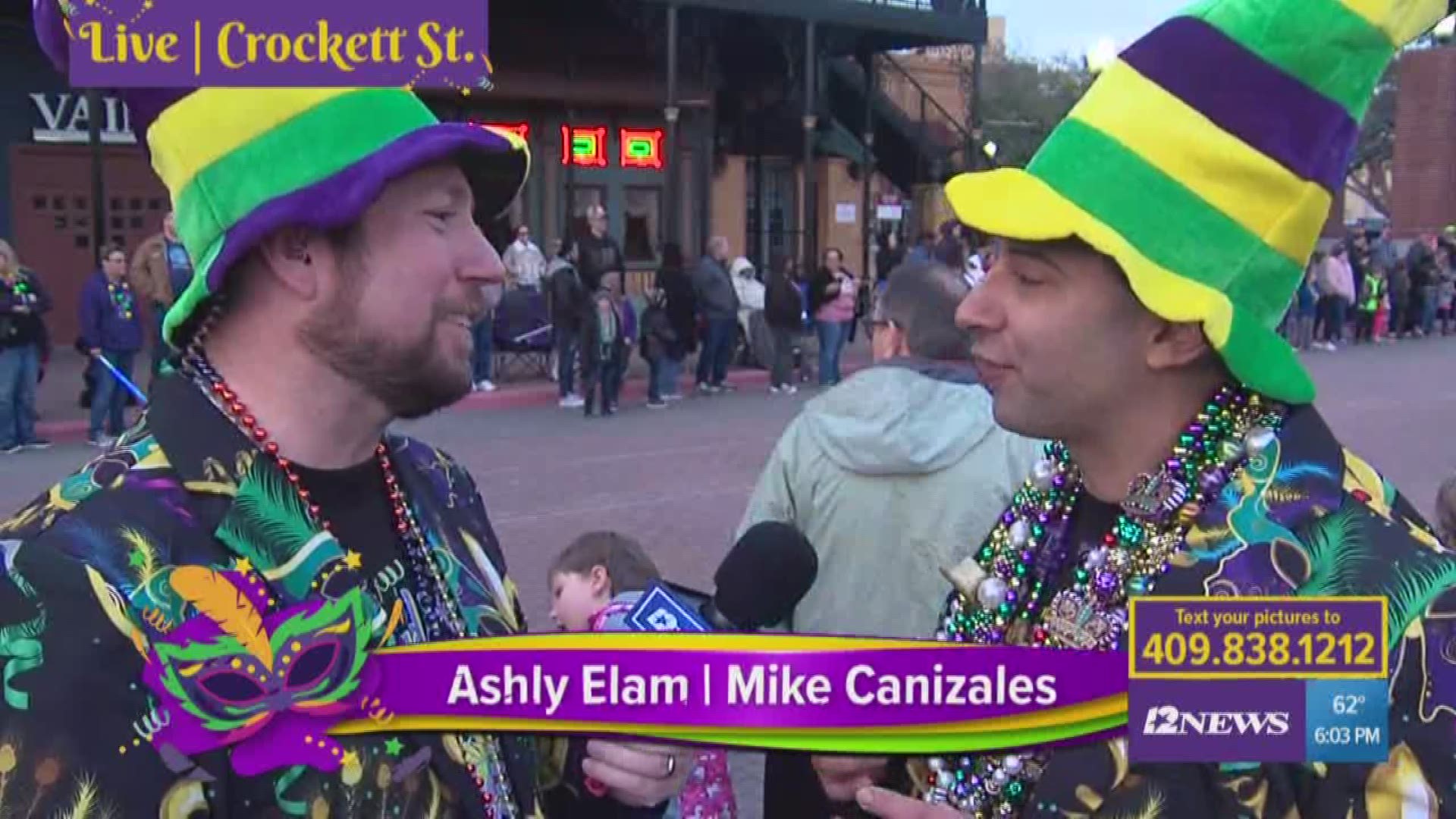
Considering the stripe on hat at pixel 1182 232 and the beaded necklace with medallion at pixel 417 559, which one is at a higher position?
the stripe on hat at pixel 1182 232

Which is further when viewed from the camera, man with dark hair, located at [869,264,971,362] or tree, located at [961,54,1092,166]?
tree, located at [961,54,1092,166]

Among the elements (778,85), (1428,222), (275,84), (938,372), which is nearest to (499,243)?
(778,85)

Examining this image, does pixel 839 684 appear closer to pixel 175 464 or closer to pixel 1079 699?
pixel 1079 699

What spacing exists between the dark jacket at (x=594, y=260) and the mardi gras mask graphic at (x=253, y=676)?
13.2m

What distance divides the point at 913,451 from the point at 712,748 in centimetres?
220

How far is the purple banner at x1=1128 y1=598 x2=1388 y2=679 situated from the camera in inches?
61.1

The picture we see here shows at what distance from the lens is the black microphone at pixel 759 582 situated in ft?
8.09

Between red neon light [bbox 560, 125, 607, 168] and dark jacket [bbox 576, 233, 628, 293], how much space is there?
290 inches

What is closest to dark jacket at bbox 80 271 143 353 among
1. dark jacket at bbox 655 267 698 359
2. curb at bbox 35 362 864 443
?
curb at bbox 35 362 864 443

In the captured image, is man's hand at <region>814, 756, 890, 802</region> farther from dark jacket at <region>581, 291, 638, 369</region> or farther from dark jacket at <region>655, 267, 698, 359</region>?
dark jacket at <region>655, 267, 698, 359</region>

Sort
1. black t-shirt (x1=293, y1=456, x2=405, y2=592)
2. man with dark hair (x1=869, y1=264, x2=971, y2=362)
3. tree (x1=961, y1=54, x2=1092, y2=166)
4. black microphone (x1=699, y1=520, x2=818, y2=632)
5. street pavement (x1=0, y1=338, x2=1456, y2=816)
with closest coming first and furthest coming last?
1. black t-shirt (x1=293, y1=456, x2=405, y2=592)
2. black microphone (x1=699, y1=520, x2=818, y2=632)
3. man with dark hair (x1=869, y1=264, x2=971, y2=362)
4. street pavement (x1=0, y1=338, x2=1456, y2=816)
5. tree (x1=961, y1=54, x2=1092, y2=166)

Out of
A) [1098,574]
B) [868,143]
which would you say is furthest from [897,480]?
[868,143]

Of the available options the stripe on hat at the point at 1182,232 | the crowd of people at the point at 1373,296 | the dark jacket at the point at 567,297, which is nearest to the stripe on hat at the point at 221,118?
the stripe on hat at the point at 1182,232

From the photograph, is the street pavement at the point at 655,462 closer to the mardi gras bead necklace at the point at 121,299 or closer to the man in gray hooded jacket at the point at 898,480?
the mardi gras bead necklace at the point at 121,299
